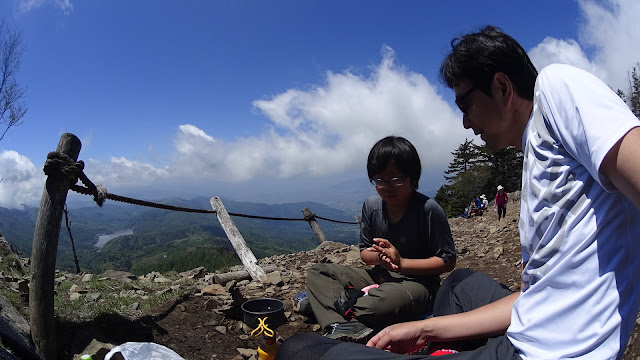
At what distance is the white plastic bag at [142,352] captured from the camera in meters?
2.54

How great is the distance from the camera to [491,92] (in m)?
1.64

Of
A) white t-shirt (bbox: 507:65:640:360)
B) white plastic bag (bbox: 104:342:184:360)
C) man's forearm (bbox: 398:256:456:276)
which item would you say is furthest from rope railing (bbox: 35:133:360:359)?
white t-shirt (bbox: 507:65:640:360)

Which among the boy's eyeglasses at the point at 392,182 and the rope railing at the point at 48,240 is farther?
the boy's eyeglasses at the point at 392,182

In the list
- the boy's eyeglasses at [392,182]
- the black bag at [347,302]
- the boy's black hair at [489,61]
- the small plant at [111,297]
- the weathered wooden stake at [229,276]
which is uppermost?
the boy's black hair at [489,61]

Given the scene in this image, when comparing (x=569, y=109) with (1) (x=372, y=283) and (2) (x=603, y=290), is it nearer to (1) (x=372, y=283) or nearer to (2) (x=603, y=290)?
(2) (x=603, y=290)

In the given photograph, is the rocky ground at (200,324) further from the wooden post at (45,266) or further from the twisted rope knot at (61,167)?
the twisted rope knot at (61,167)

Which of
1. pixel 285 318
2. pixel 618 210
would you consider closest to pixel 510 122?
pixel 618 210

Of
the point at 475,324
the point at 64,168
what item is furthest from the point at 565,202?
the point at 64,168

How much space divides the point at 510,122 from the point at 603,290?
2.41 ft

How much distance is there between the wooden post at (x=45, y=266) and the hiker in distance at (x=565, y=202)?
2.85 metres

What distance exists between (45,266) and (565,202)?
3.87 meters

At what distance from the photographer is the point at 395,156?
3.31 meters

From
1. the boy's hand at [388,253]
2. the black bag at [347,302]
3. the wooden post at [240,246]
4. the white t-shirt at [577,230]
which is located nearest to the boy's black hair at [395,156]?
the boy's hand at [388,253]

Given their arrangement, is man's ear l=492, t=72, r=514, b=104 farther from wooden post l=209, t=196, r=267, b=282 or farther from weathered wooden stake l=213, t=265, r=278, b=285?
weathered wooden stake l=213, t=265, r=278, b=285
